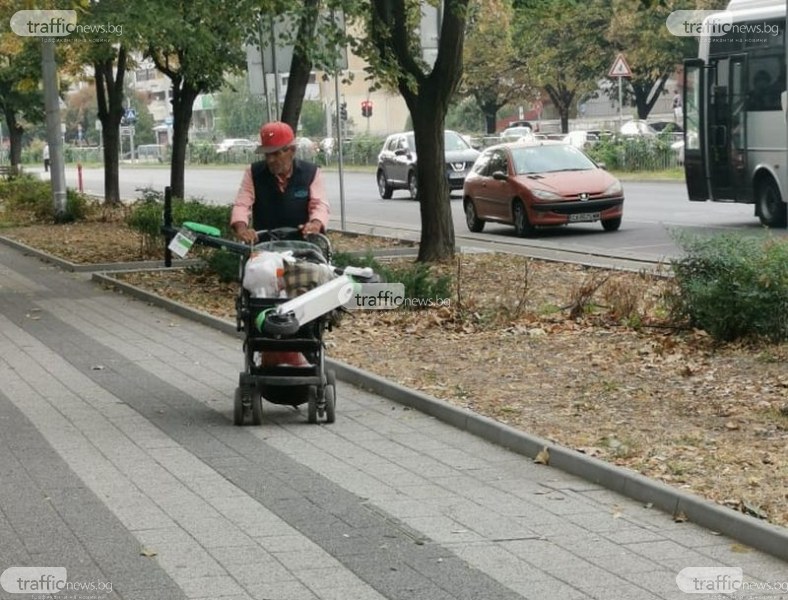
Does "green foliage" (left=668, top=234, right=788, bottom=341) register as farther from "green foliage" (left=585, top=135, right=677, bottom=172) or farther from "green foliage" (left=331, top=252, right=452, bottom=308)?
"green foliage" (left=585, top=135, right=677, bottom=172)

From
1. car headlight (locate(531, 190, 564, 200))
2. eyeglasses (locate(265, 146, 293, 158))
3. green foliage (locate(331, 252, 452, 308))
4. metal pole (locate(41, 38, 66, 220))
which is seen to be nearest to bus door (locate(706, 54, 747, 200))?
car headlight (locate(531, 190, 564, 200))

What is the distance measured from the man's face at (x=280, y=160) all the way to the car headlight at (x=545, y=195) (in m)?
16.1

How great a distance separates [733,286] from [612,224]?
1456cm

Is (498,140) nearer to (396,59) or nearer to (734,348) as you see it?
(396,59)

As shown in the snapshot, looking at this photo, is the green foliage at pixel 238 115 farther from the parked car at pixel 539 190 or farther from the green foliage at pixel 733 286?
the green foliage at pixel 733 286

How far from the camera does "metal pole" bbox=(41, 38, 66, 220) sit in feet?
99.9

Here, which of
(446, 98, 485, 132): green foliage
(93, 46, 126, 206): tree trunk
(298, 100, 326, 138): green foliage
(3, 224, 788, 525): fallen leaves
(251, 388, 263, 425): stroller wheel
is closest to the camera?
(3, 224, 788, 525): fallen leaves

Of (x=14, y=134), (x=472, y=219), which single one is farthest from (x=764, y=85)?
(x=14, y=134)

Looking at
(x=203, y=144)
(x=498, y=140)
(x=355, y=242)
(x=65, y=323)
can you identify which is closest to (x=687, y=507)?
(x=65, y=323)

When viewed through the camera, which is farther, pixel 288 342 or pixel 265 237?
pixel 265 237

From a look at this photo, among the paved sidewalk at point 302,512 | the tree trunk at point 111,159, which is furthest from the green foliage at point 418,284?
the tree trunk at point 111,159

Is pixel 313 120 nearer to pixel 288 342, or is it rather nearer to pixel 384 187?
pixel 384 187

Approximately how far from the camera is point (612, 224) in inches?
1041

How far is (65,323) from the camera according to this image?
15.6 m
